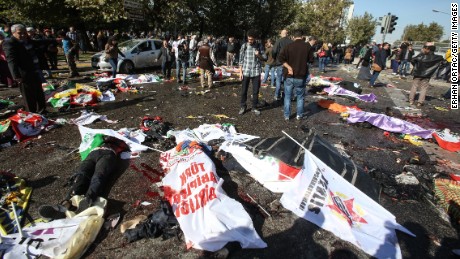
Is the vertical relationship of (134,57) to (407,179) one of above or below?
above

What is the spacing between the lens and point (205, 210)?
2.76 meters

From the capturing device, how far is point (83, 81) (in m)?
10.4

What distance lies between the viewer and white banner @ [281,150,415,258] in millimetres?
2697

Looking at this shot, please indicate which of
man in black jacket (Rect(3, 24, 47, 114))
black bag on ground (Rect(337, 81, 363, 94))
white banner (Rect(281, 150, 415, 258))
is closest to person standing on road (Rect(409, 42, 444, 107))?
black bag on ground (Rect(337, 81, 363, 94))

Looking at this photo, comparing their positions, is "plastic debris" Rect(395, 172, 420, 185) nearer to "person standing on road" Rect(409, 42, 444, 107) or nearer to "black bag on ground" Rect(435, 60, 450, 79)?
"person standing on road" Rect(409, 42, 444, 107)

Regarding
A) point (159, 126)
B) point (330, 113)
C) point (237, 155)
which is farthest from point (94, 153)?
point (330, 113)

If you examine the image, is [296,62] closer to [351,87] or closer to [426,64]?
[351,87]

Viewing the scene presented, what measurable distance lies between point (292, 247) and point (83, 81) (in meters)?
10.6

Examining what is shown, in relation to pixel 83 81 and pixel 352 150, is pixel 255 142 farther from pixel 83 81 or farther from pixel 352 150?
pixel 83 81

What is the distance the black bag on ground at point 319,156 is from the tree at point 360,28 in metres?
45.3

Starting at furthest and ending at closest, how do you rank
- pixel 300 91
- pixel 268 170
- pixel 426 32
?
pixel 426 32 → pixel 300 91 → pixel 268 170

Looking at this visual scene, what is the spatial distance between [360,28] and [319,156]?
4725 cm

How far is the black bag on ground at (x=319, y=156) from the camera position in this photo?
3.18 metres

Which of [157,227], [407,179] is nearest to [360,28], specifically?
[407,179]
